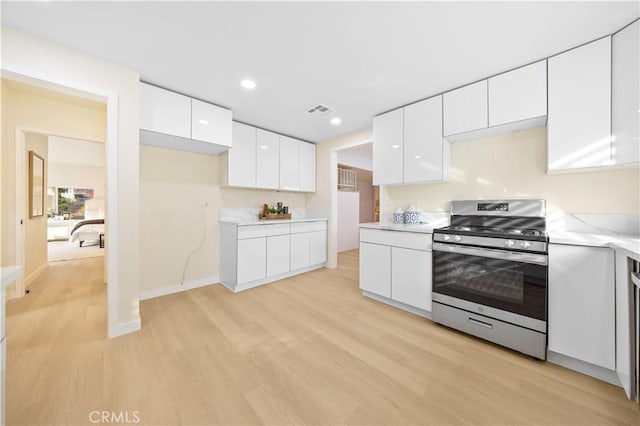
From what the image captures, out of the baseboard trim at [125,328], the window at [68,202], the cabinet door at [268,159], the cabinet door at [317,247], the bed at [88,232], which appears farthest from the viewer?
the window at [68,202]

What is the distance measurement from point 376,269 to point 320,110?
6.94ft

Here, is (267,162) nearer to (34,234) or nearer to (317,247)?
(317,247)

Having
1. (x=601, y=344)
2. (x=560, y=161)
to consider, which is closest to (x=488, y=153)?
(x=560, y=161)

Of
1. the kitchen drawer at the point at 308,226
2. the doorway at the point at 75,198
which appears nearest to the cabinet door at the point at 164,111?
the kitchen drawer at the point at 308,226

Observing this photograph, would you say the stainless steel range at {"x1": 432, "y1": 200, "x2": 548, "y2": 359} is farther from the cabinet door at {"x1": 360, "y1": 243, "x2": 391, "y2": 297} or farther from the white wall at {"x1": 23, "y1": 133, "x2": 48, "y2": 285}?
the white wall at {"x1": 23, "y1": 133, "x2": 48, "y2": 285}

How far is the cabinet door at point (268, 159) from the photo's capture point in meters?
3.51

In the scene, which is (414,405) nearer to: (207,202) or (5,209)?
(207,202)

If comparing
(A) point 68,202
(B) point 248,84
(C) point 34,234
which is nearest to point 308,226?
(B) point 248,84

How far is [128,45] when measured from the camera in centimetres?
179

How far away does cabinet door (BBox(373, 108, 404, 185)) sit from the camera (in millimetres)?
2783

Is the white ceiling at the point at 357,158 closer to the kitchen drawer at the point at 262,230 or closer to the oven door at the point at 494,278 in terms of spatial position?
the kitchen drawer at the point at 262,230

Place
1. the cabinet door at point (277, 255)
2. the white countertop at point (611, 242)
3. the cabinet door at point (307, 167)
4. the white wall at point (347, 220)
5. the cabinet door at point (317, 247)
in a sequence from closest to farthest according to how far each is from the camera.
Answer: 1. the white countertop at point (611, 242)
2. the cabinet door at point (277, 255)
3. the cabinet door at point (317, 247)
4. the cabinet door at point (307, 167)
5. the white wall at point (347, 220)

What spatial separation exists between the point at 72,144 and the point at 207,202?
15.1 ft

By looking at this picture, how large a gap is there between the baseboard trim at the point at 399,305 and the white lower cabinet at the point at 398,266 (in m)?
0.05
